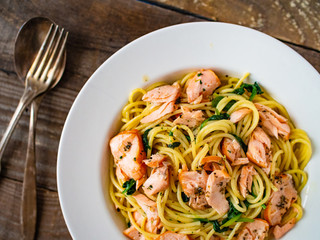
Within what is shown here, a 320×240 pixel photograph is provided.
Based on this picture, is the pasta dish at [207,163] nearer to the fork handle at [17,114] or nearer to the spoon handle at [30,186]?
the spoon handle at [30,186]

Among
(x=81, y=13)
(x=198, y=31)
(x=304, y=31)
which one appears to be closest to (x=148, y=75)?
(x=198, y=31)

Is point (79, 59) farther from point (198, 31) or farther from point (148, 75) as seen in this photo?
point (198, 31)

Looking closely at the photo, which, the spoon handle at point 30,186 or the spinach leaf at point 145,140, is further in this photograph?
the spoon handle at point 30,186

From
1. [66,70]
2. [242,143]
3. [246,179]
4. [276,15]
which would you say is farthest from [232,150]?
[66,70]

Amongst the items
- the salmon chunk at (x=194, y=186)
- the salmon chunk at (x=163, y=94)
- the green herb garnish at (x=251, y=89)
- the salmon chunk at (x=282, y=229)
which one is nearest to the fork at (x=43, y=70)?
the salmon chunk at (x=163, y=94)

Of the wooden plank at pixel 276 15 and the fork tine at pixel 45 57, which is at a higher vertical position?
the wooden plank at pixel 276 15

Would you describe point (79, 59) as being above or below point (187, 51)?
below
